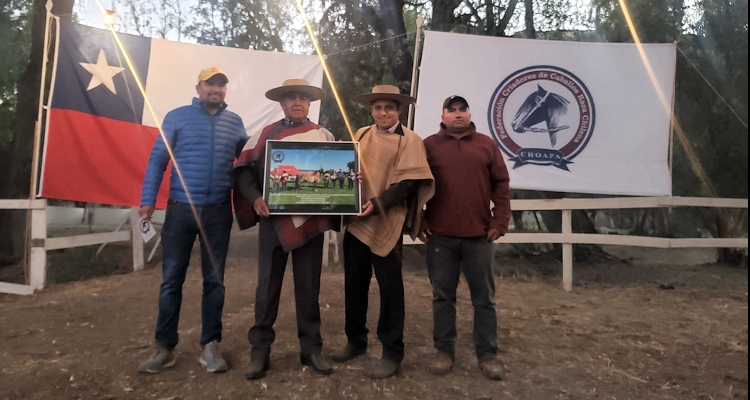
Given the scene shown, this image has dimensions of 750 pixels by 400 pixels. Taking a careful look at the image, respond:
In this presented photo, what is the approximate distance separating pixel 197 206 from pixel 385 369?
1.55 metres

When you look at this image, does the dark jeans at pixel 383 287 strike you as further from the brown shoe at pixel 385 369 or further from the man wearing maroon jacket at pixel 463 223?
the man wearing maroon jacket at pixel 463 223

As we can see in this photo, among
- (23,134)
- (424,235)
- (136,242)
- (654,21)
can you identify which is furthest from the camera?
(654,21)

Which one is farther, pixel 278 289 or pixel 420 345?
pixel 420 345

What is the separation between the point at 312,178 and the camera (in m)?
3.06

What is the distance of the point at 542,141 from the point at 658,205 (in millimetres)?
1429

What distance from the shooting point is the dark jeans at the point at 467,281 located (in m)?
3.19

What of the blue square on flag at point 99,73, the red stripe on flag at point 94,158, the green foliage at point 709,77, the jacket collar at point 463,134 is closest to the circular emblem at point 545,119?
the jacket collar at point 463,134

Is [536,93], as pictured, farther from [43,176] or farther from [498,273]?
[43,176]

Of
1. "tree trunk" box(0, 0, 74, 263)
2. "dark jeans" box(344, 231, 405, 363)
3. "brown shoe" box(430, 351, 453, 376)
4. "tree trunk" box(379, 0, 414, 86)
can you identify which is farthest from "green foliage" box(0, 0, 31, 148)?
"brown shoe" box(430, 351, 453, 376)

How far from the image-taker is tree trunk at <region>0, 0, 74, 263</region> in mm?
7314

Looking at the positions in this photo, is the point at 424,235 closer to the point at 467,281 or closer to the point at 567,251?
the point at 467,281

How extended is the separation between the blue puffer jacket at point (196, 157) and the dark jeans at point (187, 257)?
0.10 m

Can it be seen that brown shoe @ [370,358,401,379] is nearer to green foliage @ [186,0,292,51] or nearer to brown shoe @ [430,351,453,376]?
brown shoe @ [430,351,453,376]

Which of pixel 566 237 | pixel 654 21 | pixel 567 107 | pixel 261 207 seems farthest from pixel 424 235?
pixel 654 21
